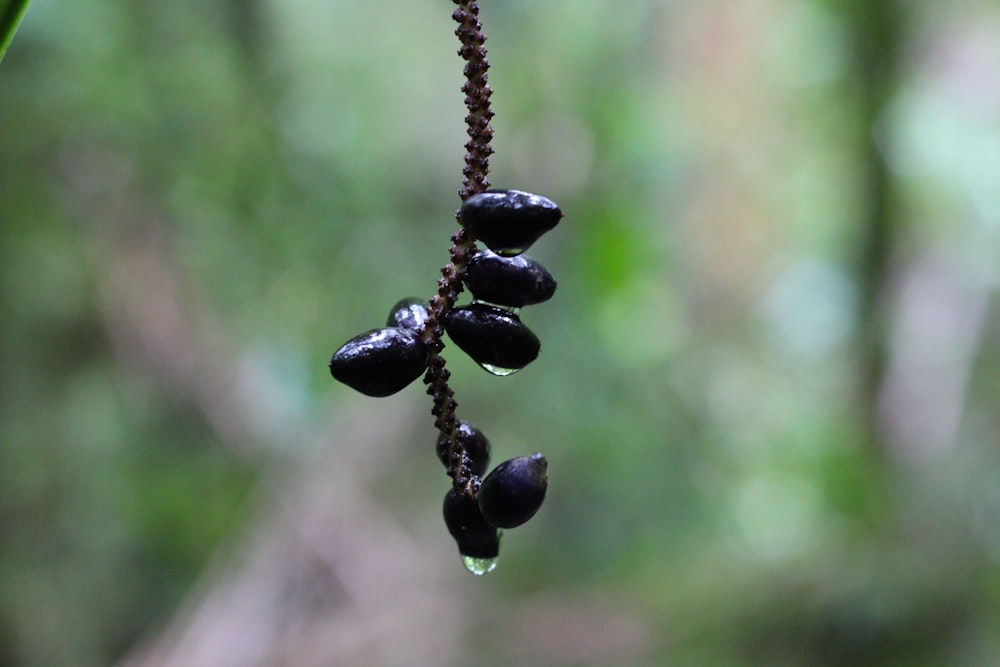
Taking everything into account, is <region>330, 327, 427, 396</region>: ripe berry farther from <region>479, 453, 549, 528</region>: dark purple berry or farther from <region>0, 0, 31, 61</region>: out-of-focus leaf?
<region>0, 0, 31, 61</region>: out-of-focus leaf

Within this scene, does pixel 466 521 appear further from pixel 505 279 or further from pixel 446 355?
pixel 446 355

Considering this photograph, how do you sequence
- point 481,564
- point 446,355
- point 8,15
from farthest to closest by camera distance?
point 446,355
point 481,564
point 8,15

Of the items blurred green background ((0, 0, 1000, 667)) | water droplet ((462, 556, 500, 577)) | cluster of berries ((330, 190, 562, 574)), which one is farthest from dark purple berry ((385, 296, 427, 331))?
blurred green background ((0, 0, 1000, 667))

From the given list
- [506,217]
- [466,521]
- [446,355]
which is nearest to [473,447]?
[466,521]

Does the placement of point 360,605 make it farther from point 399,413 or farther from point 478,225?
point 478,225

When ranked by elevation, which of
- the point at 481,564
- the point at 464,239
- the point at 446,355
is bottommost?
the point at 481,564

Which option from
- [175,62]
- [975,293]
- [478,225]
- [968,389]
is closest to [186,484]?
[175,62]
